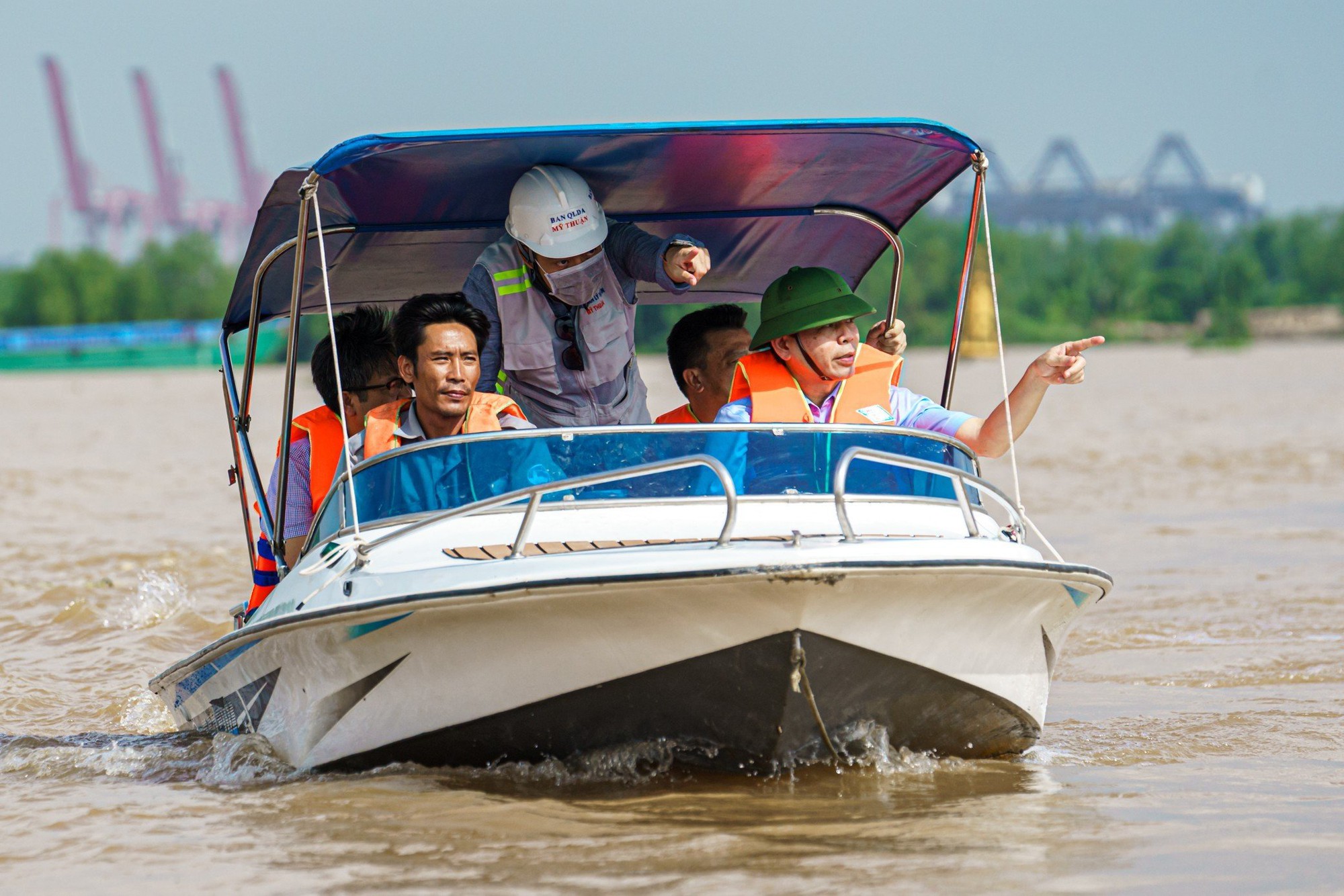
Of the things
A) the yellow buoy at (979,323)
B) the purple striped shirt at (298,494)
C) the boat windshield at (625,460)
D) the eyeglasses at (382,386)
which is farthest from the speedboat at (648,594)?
the yellow buoy at (979,323)

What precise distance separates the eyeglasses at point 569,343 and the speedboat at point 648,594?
604mm

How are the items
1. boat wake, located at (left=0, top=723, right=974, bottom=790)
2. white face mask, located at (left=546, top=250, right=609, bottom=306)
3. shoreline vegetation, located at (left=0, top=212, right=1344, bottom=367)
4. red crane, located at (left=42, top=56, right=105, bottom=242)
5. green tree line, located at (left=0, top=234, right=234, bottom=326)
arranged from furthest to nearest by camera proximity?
1. red crane, located at (left=42, top=56, right=105, bottom=242)
2. green tree line, located at (left=0, top=234, right=234, bottom=326)
3. shoreline vegetation, located at (left=0, top=212, right=1344, bottom=367)
4. white face mask, located at (left=546, top=250, right=609, bottom=306)
5. boat wake, located at (left=0, top=723, right=974, bottom=790)

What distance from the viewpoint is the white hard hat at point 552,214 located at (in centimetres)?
567

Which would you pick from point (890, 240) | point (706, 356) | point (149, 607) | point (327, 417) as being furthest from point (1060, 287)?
point (327, 417)

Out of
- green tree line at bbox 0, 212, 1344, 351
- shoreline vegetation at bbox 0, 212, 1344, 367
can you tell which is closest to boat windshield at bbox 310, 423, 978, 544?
shoreline vegetation at bbox 0, 212, 1344, 367

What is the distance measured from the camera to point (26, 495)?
→ 626 inches

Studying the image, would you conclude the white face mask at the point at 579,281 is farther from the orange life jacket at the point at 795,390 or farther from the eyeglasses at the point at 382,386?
the orange life jacket at the point at 795,390

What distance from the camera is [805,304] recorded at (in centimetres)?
501

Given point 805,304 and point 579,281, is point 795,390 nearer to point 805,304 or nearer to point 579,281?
point 805,304

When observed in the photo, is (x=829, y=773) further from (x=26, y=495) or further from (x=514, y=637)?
(x=26, y=495)

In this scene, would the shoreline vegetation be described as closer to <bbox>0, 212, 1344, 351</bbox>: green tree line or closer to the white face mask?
<bbox>0, 212, 1344, 351</bbox>: green tree line

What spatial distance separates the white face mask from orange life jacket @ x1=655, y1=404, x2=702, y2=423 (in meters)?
0.55

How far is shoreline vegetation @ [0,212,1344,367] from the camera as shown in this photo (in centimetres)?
6888

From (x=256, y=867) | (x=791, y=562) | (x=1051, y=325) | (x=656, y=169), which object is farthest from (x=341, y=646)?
(x=1051, y=325)
